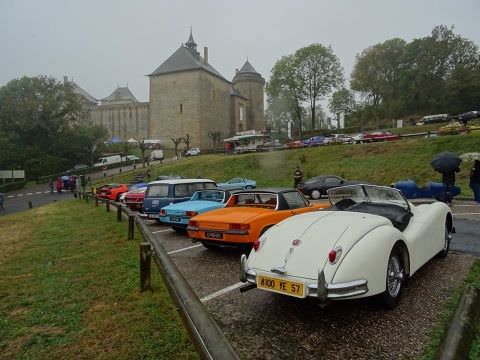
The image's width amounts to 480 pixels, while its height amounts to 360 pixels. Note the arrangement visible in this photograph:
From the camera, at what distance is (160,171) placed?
37.5 metres

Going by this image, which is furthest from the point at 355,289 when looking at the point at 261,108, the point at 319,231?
the point at 261,108

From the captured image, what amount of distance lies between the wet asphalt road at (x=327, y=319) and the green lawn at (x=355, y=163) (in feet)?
44.3

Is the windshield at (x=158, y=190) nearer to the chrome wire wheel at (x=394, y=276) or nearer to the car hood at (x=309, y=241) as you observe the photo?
the car hood at (x=309, y=241)

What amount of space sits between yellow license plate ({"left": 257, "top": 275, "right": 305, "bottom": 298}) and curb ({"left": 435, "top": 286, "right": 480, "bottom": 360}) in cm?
126

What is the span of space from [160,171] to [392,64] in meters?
43.4

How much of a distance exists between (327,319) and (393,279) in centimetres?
93

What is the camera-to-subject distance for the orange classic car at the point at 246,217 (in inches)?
241

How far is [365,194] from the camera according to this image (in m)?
5.86

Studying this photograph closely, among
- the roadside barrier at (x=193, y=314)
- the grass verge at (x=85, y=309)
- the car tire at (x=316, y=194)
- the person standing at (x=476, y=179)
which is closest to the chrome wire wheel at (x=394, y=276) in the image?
the roadside barrier at (x=193, y=314)

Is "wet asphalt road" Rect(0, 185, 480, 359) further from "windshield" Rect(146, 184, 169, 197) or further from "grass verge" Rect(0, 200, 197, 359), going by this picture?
"windshield" Rect(146, 184, 169, 197)

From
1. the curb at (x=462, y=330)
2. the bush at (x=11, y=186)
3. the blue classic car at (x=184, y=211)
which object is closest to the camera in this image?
the curb at (x=462, y=330)

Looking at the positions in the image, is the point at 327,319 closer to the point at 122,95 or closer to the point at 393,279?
the point at 393,279

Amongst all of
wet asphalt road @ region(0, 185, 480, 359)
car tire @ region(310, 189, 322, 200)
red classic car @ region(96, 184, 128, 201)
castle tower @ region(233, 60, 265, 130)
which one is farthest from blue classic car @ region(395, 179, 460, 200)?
castle tower @ region(233, 60, 265, 130)

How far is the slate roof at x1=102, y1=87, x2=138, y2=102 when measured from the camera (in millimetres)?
86069
